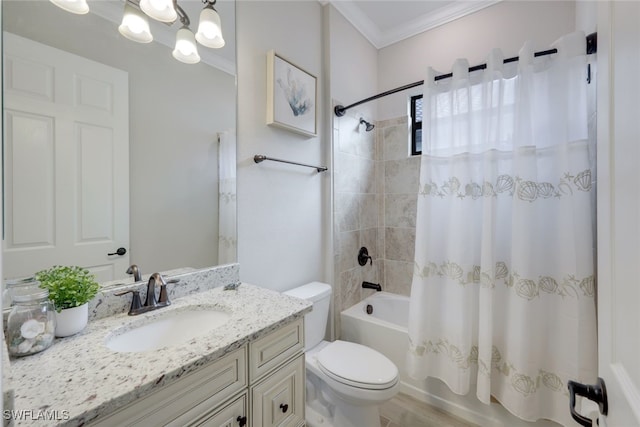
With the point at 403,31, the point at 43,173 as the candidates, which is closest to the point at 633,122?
the point at 43,173

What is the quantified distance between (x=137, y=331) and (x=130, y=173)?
61cm

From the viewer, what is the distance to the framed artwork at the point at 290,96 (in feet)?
5.28

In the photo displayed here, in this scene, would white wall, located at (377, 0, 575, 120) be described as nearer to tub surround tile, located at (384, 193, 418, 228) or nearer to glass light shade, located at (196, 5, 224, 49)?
tub surround tile, located at (384, 193, 418, 228)

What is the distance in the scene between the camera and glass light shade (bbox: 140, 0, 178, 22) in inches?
42.7

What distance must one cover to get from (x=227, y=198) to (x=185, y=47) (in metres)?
0.71

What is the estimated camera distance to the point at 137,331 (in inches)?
39.9

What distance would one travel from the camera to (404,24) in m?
2.31

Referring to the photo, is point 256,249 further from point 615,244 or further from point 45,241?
point 615,244

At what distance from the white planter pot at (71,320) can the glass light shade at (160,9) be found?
111 centimetres

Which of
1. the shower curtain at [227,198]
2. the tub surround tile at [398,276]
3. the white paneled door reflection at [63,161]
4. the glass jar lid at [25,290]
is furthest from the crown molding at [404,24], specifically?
the glass jar lid at [25,290]

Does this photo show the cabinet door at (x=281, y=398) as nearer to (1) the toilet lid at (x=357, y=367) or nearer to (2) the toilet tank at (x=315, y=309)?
(1) the toilet lid at (x=357, y=367)

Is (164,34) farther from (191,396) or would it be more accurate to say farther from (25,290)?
(191,396)

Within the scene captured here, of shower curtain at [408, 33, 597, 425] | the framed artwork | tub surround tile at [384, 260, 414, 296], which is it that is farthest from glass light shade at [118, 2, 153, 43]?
tub surround tile at [384, 260, 414, 296]

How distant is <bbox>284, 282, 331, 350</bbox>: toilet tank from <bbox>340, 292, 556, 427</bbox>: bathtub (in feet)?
1.05
